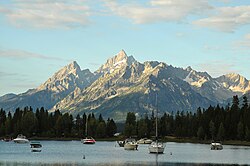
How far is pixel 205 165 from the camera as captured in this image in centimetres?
14225

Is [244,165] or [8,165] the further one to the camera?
[244,165]

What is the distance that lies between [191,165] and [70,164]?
31.2m

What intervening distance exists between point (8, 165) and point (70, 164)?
1621cm

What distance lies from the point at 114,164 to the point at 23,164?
23482 millimetres

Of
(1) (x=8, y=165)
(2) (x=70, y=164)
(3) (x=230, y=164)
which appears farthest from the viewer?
(3) (x=230, y=164)

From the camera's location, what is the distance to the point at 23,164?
440 ft

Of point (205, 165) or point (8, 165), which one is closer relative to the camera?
point (8, 165)

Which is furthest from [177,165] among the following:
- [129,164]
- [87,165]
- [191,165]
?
[87,165]

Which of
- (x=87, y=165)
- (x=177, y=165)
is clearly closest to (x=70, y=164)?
(x=87, y=165)

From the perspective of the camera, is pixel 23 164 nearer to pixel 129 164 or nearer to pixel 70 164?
pixel 70 164

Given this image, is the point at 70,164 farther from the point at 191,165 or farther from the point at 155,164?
the point at 191,165

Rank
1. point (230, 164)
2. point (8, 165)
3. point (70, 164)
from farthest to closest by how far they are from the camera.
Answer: point (230, 164) < point (70, 164) < point (8, 165)

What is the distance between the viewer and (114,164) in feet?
465

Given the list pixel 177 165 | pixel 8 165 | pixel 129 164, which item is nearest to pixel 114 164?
pixel 129 164
